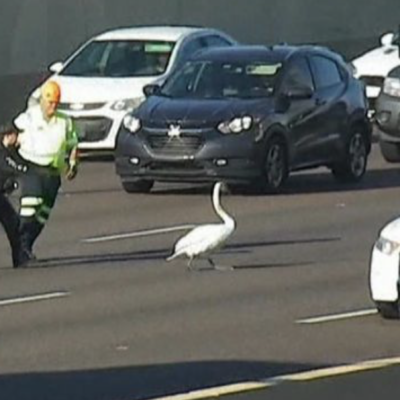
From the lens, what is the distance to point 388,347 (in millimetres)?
13906

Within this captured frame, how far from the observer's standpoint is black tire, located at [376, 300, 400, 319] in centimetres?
1491

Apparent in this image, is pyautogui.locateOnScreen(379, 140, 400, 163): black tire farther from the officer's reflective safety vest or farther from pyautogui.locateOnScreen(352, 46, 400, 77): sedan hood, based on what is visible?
the officer's reflective safety vest

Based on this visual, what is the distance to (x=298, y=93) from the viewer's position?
25.4 m

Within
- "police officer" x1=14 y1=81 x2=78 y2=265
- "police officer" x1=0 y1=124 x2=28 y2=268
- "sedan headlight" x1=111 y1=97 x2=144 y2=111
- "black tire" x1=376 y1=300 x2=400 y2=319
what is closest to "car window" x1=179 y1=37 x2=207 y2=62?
"sedan headlight" x1=111 y1=97 x2=144 y2=111

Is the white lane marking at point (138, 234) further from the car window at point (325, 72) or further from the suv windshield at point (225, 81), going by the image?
the car window at point (325, 72)

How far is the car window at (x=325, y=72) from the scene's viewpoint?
2623cm

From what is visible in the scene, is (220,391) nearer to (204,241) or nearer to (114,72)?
(204,241)

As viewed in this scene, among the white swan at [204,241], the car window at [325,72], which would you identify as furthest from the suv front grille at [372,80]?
the white swan at [204,241]

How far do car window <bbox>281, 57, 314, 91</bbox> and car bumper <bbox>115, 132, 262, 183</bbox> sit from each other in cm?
130

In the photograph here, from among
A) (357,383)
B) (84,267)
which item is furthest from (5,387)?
(84,267)

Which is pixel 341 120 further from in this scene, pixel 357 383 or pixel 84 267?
pixel 357 383

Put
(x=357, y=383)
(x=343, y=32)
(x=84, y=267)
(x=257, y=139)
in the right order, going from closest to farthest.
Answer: (x=357, y=383)
(x=84, y=267)
(x=257, y=139)
(x=343, y=32)

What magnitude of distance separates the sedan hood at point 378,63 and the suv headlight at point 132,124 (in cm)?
868

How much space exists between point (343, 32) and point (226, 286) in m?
26.8
